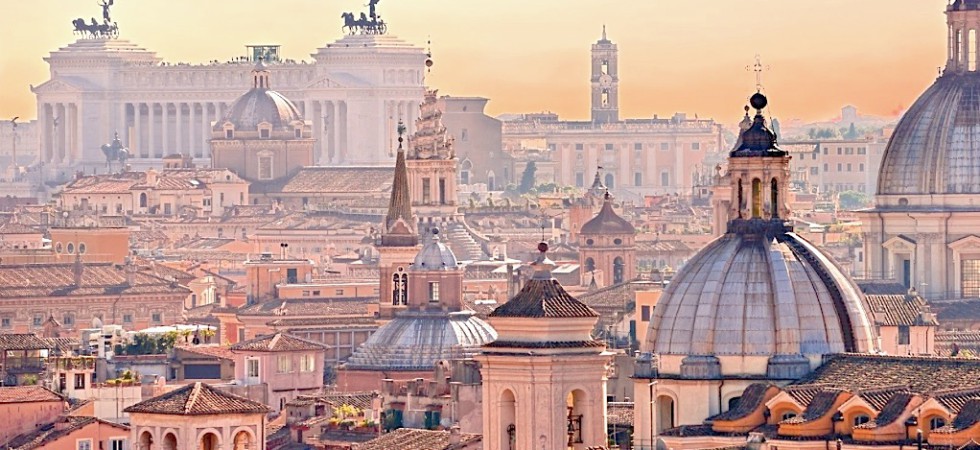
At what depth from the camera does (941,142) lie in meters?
88.3

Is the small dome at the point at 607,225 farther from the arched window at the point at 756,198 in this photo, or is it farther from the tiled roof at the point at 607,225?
the arched window at the point at 756,198

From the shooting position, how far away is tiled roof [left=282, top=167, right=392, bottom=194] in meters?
164

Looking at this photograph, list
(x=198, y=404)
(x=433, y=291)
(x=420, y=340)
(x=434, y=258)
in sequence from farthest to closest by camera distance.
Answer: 1. (x=434, y=258)
2. (x=433, y=291)
3. (x=420, y=340)
4. (x=198, y=404)

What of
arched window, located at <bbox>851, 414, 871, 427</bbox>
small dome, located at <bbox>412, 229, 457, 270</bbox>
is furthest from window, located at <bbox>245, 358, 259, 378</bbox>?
arched window, located at <bbox>851, 414, 871, 427</bbox>

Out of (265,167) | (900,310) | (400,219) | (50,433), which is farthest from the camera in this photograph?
(265,167)

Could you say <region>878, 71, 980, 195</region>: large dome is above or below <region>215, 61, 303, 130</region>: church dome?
below

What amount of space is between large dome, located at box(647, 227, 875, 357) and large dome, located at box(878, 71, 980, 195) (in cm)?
3486

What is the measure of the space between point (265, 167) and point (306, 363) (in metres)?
84.0

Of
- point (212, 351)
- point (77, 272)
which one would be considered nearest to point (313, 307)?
point (77, 272)

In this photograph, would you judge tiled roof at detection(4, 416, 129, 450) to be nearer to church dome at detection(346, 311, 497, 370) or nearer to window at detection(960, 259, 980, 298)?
church dome at detection(346, 311, 497, 370)

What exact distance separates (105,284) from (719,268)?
203 feet

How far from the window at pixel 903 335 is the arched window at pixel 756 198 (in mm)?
18792

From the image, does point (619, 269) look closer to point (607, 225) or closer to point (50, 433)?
point (607, 225)

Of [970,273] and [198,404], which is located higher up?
[970,273]
